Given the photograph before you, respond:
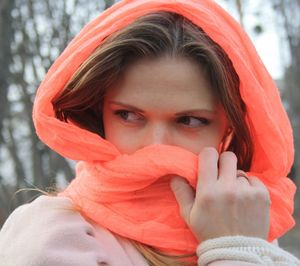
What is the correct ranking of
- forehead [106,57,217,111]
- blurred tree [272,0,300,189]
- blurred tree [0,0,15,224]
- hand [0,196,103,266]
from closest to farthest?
hand [0,196,103,266] → forehead [106,57,217,111] → blurred tree [0,0,15,224] → blurred tree [272,0,300,189]

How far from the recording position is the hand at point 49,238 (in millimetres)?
1243

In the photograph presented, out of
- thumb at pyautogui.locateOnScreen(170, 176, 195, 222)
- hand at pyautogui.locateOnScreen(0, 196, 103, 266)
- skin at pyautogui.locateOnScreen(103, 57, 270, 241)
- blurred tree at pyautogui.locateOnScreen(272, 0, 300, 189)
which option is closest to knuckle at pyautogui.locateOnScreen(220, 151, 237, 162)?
skin at pyautogui.locateOnScreen(103, 57, 270, 241)

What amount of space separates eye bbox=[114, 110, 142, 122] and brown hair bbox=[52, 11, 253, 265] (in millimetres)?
73

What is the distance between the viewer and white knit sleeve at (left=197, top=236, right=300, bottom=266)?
125 cm

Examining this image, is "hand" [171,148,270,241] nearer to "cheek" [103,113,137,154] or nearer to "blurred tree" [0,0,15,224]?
"cheek" [103,113,137,154]

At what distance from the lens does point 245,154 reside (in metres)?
1.58

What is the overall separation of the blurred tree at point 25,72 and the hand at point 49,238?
3163 millimetres

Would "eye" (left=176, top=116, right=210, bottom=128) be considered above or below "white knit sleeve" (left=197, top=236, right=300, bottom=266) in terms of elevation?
above

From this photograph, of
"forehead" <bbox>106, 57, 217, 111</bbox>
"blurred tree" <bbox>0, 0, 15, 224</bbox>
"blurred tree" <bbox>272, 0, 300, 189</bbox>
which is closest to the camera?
"forehead" <bbox>106, 57, 217, 111</bbox>

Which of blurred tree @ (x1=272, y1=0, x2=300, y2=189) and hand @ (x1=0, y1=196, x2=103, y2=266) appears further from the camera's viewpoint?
blurred tree @ (x1=272, y1=0, x2=300, y2=189)

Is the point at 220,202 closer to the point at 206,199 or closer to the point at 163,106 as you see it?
the point at 206,199

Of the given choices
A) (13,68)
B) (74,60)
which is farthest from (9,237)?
(13,68)

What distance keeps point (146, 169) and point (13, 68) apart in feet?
12.3

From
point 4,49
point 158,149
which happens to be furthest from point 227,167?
point 4,49
